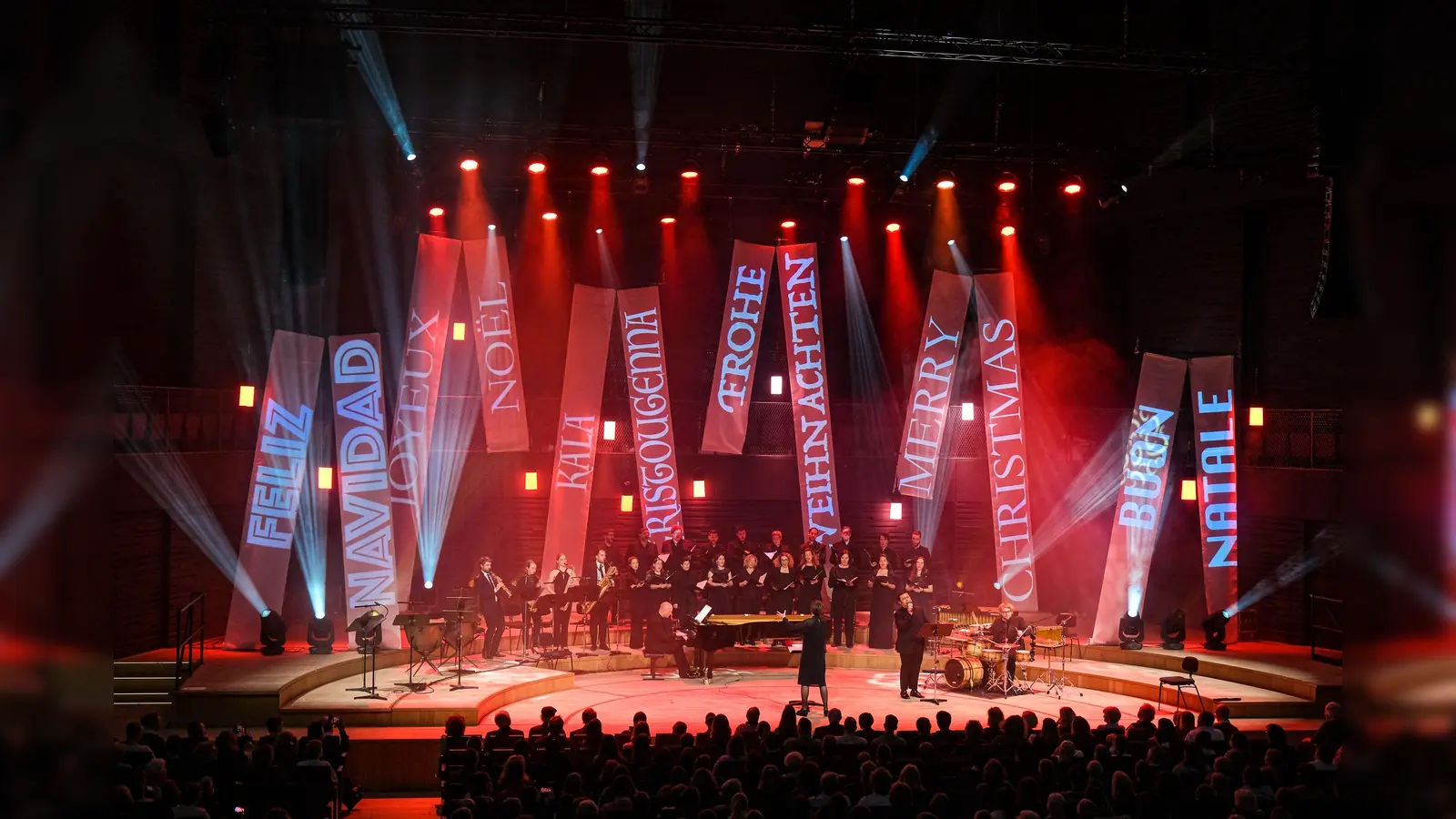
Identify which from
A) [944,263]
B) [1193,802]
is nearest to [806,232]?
[944,263]

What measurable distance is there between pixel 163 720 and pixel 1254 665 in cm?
1411

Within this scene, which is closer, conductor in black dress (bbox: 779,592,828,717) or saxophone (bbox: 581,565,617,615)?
conductor in black dress (bbox: 779,592,828,717)

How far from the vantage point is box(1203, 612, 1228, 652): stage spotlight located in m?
17.3

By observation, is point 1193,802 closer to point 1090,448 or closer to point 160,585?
point 1090,448

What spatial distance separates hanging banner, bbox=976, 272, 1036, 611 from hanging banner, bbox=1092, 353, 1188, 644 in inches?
48.4

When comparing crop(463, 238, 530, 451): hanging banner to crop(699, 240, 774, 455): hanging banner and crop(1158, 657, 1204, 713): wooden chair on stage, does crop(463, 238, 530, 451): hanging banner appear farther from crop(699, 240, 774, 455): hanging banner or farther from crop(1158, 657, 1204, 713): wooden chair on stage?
crop(1158, 657, 1204, 713): wooden chair on stage

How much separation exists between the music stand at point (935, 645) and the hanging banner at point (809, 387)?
2458mm

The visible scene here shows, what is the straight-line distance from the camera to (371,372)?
16.9 m

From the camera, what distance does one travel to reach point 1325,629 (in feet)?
54.6

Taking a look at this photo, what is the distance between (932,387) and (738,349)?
323 cm

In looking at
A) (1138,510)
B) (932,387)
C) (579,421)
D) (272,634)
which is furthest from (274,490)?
→ (1138,510)

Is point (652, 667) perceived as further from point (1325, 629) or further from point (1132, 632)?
point (1325, 629)

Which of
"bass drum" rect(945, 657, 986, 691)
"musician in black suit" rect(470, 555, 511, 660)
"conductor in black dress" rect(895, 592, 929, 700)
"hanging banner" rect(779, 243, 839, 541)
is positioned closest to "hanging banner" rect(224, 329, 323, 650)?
"musician in black suit" rect(470, 555, 511, 660)

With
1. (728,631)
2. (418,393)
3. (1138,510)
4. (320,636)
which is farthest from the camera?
(1138,510)
